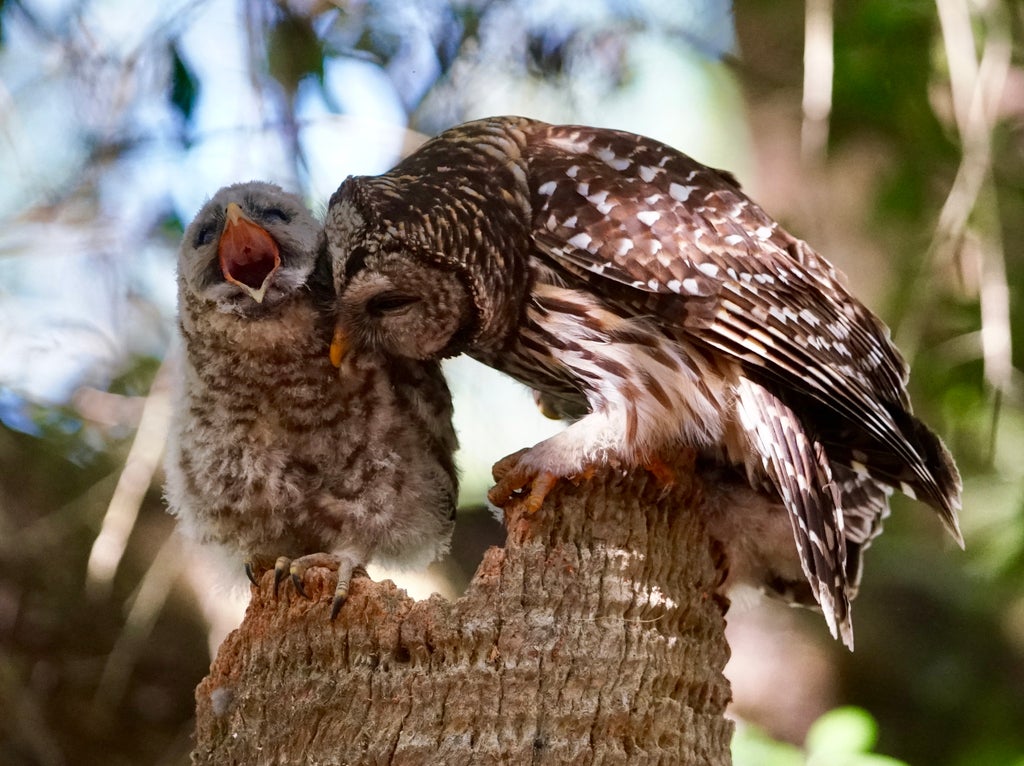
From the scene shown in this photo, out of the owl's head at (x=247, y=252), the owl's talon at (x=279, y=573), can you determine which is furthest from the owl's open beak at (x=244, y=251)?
the owl's talon at (x=279, y=573)

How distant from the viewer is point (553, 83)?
365cm

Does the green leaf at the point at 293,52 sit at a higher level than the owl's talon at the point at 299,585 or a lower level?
higher

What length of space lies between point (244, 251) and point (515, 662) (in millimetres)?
935

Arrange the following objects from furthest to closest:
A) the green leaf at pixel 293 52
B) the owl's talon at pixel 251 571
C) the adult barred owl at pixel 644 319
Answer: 1. the green leaf at pixel 293 52
2. the owl's talon at pixel 251 571
3. the adult barred owl at pixel 644 319

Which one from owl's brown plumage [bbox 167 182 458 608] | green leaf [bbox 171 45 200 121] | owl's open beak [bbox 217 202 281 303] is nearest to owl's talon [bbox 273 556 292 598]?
owl's brown plumage [bbox 167 182 458 608]

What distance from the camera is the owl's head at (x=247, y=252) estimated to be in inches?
85.4

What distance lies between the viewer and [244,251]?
220cm

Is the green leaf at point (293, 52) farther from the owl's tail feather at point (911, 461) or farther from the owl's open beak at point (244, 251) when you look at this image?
the owl's tail feather at point (911, 461)

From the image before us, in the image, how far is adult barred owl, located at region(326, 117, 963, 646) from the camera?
2.13 metres

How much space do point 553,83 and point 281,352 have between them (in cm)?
177

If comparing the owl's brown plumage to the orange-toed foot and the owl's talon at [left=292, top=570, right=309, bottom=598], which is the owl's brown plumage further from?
the orange-toed foot

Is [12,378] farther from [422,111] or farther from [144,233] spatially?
[422,111]

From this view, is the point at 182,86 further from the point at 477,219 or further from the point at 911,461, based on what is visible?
the point at 911,461

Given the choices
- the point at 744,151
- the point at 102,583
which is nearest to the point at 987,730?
the point at 744,151
